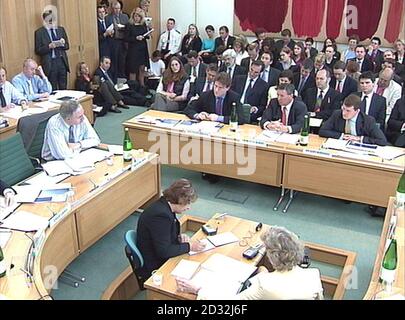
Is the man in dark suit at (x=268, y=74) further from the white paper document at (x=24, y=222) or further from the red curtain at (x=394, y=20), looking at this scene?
the white paper document at (x=24, y=222)

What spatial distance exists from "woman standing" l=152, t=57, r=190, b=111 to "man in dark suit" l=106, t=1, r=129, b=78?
295 cm

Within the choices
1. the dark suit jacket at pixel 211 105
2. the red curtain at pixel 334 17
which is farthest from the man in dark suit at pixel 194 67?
the red curtain at pixel 334 17

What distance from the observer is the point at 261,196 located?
5668 mm

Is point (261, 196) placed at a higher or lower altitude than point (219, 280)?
lower

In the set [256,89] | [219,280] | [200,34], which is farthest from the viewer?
[200,34]

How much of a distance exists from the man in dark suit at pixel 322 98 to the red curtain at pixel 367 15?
4.23 metres

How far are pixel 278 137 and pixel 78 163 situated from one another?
2086 mm

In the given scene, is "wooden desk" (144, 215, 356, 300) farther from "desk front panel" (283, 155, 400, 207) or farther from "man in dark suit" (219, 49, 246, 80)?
"man in dark suit" (219, 49, 246, 80)

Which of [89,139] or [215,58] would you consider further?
[215,58]

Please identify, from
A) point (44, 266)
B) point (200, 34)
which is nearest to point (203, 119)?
Result: point (44, 266)

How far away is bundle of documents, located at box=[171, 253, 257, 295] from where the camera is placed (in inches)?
123

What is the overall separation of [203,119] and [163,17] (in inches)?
251
